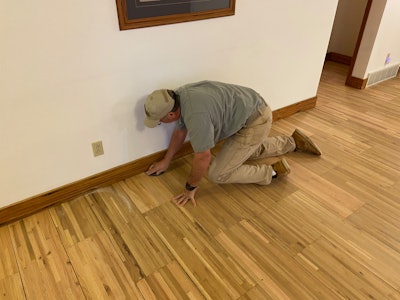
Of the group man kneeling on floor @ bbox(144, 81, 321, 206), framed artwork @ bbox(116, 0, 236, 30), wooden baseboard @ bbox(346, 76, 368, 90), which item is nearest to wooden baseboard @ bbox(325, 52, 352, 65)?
wooden baseboard @ bbox(346, 76, 368, 90)

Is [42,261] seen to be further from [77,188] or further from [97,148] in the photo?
[97,148]

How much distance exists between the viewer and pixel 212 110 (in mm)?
1626

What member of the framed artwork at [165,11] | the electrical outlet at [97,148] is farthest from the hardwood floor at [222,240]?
the framed artwork at [165,11]

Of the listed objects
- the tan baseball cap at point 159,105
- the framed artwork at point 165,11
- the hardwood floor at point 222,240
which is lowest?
the hardwood floor at point 222,240

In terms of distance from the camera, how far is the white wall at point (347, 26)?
13.2 feet

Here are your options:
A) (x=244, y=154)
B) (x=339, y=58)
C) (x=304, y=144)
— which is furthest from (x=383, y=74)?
(x=244, y=154)

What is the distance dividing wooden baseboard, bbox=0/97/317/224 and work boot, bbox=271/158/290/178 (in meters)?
0.69

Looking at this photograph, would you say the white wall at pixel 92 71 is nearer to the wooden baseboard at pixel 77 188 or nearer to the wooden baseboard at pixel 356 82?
the wooden baseboard at pixel 77 188

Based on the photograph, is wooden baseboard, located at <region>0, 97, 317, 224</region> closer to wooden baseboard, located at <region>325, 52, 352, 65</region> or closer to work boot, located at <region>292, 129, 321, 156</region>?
work boot, located at <region>292, 129, 321, 156</region>

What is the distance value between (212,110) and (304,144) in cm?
107

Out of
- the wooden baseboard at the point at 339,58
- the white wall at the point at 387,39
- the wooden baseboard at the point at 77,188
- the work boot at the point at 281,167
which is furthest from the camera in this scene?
the wooden baseboard at the point at 339,58

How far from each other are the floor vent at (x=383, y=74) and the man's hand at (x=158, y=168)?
2793mm

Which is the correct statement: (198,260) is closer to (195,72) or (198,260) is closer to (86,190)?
(86,190)

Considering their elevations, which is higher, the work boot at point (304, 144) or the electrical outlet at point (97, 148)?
the electrical outlet at point (97, 148)
